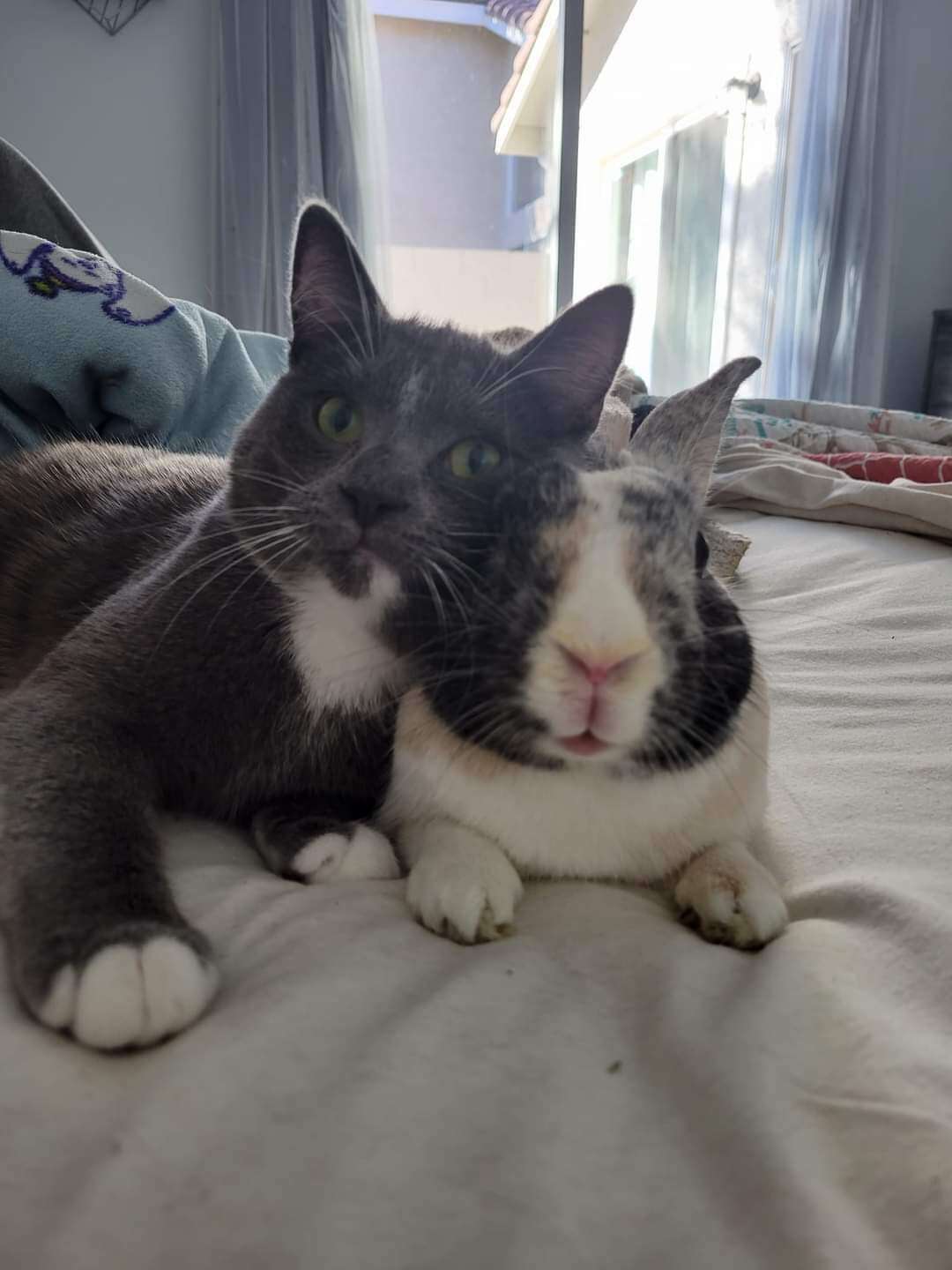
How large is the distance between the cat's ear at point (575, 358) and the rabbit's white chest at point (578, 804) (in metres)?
0.30

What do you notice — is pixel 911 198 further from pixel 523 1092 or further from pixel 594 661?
pixel 523 1092

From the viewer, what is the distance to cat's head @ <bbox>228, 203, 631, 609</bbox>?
0.66m

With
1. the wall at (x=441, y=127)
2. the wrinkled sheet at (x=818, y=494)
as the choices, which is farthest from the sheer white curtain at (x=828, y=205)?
the wrinkled sheet at (x=818, y=494)

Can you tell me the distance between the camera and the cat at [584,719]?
0.55 meters

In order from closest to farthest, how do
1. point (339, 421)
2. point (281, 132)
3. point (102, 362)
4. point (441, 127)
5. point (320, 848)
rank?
1. point (320, 848)
2. point (339, 421)
3. point (102, 362)
4. point (281, 132)
5. point (441, 127)

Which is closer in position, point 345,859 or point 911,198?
point 345,859

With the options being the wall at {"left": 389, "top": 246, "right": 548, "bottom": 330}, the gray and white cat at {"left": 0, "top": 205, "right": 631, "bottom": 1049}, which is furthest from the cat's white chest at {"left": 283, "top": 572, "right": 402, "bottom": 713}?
the wall at {"left": 389, "top": 246, "right": 548, "bottom": 330}

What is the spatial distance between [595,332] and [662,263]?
14.9 feet

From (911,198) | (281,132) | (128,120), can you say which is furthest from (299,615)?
(911,198)

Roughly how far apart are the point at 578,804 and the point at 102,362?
1052mm

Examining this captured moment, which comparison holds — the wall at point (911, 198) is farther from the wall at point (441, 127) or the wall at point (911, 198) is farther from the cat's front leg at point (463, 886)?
the cat's front leg at point (463, 886)

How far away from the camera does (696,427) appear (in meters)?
0.80

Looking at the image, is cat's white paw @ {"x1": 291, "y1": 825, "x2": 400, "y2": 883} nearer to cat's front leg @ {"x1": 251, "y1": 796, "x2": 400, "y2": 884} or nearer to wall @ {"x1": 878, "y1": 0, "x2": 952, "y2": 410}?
cat's front leg @ {"x1": 251, "y1": 796, "x2": 400, "y2": 884}

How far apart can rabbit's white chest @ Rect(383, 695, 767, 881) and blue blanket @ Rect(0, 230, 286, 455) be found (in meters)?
0.86
